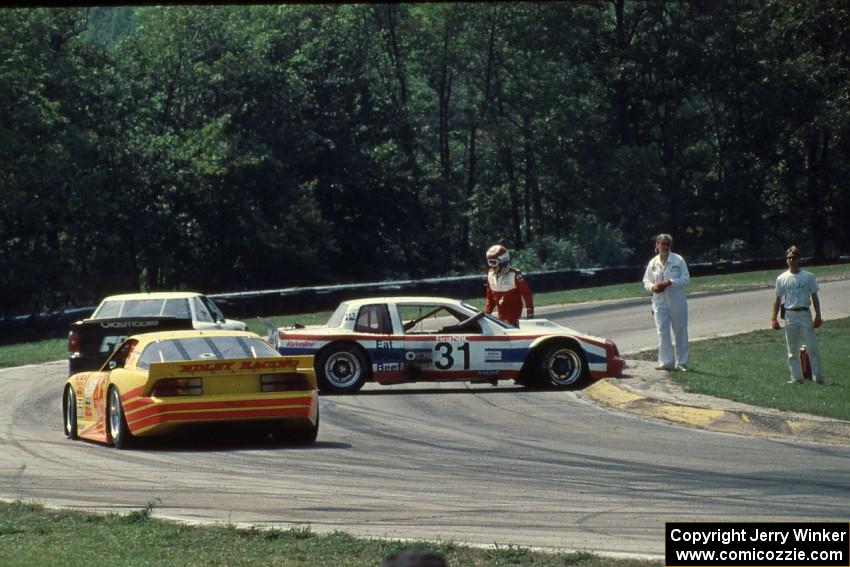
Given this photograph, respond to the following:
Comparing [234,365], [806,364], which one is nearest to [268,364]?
[234,365]

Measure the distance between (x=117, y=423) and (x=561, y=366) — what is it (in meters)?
7.11

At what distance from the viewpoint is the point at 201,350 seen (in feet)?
45.5

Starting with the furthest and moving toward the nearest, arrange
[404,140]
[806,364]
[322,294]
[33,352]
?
[404,140], [322,294], [33,352], [806,364]

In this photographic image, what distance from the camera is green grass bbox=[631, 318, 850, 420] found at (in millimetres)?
15445

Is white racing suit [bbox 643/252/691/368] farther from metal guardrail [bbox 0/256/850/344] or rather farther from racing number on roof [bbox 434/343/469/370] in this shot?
metal guardrail [bbox 0/256/850/344]

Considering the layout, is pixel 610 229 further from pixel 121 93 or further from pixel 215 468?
pixel 215 468

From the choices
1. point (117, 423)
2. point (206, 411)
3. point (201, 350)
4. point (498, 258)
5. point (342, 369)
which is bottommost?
point (117, 423)

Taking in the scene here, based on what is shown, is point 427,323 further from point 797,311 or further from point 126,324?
point 797,311

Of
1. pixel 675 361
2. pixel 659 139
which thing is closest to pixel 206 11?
pixel 659 139

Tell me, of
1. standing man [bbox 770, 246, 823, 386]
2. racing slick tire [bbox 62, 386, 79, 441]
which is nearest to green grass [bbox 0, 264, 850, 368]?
racing slick tire [bbox 62, 386, 79, 441]

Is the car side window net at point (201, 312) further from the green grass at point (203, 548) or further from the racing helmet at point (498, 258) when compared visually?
the green grass at point (203, 548)

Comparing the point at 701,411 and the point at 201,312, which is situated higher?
the point at 201,312

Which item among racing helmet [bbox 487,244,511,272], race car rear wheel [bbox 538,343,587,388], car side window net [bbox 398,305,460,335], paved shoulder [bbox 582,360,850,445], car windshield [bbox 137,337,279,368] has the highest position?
racing helmet [bbox 487,244,511,272]

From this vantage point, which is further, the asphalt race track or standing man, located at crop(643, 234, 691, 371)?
standing man, located at crop(643, 234, 691, 371)
